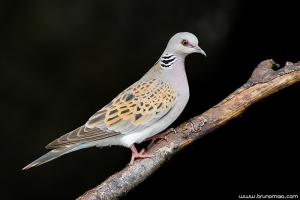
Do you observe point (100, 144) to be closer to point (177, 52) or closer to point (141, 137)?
point (141, 137)

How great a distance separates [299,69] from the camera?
352cm

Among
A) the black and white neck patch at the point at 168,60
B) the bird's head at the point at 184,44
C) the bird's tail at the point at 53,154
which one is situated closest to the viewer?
the bird's tail at the point at 53,154

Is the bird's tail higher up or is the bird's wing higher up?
the bird's wing

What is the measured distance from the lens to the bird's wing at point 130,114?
3.24 m

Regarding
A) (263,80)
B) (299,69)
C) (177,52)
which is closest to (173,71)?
(177,52)

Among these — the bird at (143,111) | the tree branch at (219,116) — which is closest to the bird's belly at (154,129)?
the bird at (143,111)

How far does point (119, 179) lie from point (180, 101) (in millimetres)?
636

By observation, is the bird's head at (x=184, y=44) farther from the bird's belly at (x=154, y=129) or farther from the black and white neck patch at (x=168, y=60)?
the bird's belly at (x=154, y=129)

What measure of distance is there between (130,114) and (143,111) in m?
0.09

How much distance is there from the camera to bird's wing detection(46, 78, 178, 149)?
10.6 feet

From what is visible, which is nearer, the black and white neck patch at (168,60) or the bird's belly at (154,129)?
the bird's belly at (154,129)

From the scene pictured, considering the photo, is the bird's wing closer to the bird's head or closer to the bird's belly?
the bird's belly

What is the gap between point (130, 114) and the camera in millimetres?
3326

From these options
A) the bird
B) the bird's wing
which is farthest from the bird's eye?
the bird's wing
